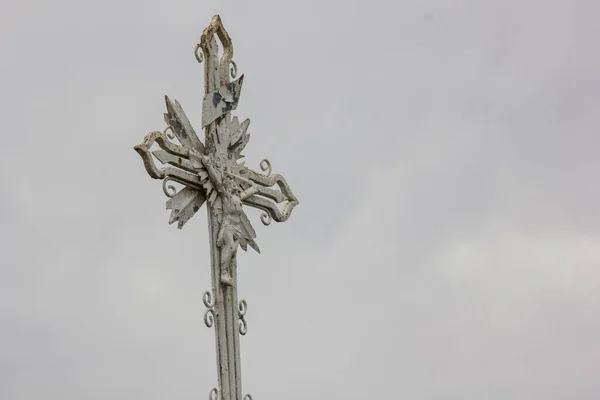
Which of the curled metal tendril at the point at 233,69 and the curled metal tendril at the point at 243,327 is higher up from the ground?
the curled metal tendril at the point at 233,69

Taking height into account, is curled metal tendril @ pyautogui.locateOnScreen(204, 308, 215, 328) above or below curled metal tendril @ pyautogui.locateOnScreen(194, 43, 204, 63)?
below

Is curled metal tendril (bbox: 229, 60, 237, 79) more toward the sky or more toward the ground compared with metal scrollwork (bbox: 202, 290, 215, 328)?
more toward the sky

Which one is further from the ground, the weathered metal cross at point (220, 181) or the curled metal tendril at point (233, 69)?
the curled metal tendril at point (233, 69)

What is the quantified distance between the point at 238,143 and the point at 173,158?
1045 millimetres

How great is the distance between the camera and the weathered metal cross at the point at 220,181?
11.9 meters

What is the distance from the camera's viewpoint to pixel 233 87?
507 inches

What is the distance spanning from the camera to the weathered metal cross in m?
11.9

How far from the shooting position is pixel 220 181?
12383 millimetres

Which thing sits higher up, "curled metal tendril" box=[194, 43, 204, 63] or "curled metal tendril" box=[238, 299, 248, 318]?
"curled metal tendril" box=[194, 43, 204, 63]

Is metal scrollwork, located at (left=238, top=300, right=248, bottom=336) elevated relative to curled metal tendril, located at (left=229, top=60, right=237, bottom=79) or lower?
lower

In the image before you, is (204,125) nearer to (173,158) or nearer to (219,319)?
(173,158)

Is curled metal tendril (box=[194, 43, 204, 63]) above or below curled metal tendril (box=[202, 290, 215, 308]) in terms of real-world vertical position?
above

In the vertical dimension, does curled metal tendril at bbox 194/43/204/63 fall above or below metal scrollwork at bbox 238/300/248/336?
above

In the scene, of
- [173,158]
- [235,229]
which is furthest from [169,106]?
[235,229]
